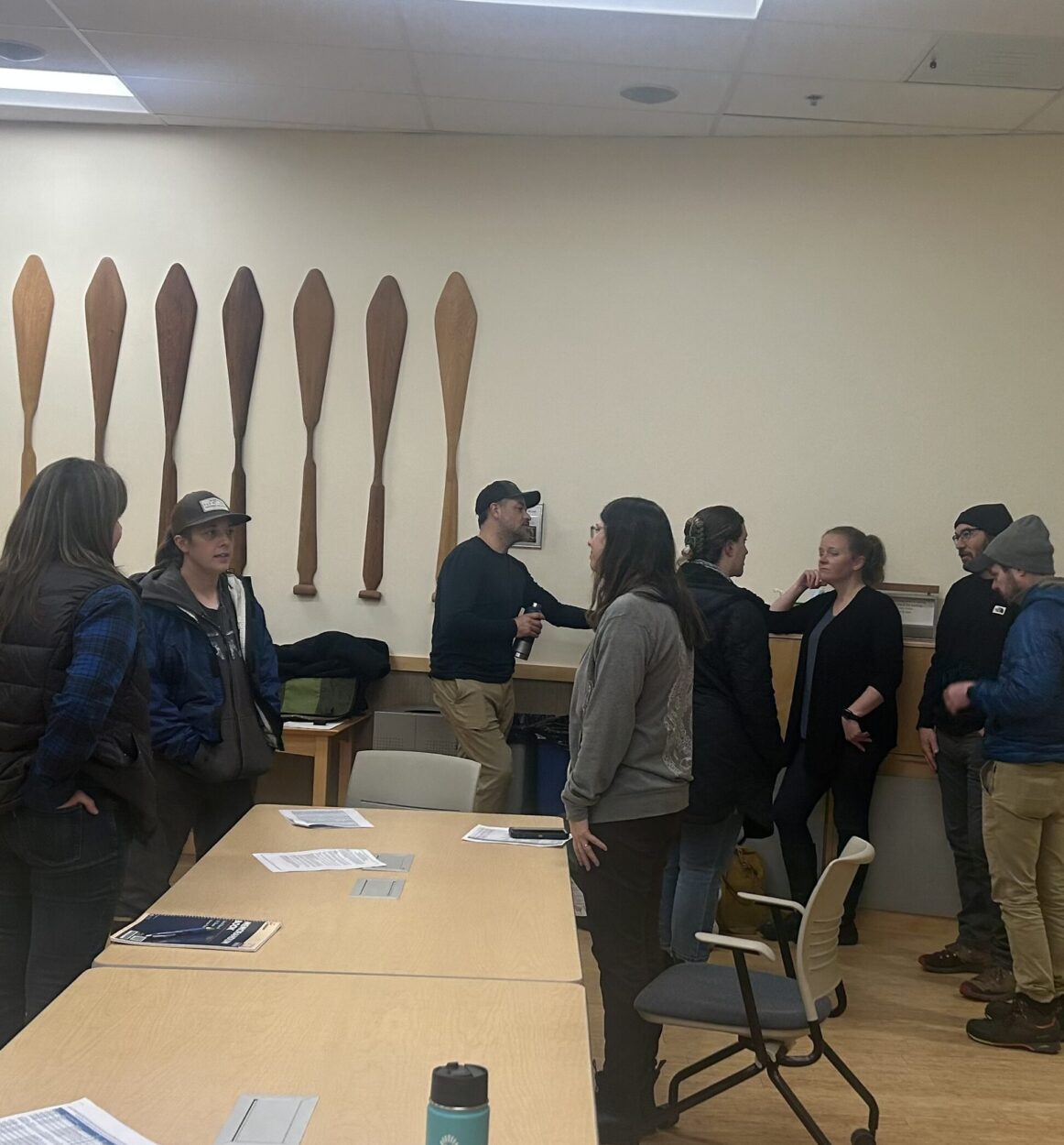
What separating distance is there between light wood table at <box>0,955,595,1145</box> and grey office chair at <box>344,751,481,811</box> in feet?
5.48

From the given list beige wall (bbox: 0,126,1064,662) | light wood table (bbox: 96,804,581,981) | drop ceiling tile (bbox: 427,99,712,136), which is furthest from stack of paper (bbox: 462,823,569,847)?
drop ceiling tile (bbox: 427,99,712,136)

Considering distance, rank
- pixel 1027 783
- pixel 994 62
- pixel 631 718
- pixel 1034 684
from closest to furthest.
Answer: pixel 631 718 → pixel 1034 684 → pixel 1027 783 → pixel 994 62

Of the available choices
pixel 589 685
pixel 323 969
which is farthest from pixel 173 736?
pixel 323 969

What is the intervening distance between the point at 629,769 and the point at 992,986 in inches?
83.5

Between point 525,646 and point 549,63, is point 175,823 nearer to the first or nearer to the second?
point 525,646

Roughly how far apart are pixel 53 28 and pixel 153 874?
324cm

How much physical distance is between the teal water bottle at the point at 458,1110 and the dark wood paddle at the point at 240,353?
15.8 ft

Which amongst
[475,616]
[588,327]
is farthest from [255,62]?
[475,616]

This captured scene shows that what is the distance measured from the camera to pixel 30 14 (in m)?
4.65

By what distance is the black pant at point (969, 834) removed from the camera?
4785mm

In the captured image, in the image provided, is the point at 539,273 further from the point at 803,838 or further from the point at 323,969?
the point at 323,969

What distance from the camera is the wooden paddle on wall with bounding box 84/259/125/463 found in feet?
19.4

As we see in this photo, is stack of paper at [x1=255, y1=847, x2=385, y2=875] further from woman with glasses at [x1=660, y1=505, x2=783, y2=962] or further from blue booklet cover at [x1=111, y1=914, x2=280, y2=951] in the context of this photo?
woman with glasses at [x1=660, y1=505, x2=783, y2=962]

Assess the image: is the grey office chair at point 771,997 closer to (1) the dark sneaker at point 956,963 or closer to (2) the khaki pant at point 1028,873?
(2) the khaki pant at point 1028,873
